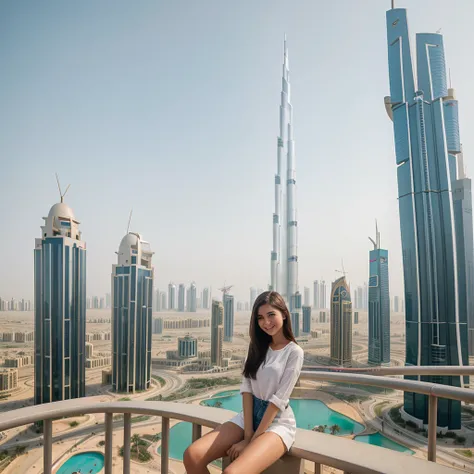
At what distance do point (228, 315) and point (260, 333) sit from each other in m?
21.3

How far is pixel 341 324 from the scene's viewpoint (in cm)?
1571

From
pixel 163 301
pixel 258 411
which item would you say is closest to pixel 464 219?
pixel 258 411

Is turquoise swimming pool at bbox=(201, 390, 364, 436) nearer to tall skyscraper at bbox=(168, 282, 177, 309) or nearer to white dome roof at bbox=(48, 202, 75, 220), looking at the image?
white dome roof at bbox=(48, 202, 75, 220)

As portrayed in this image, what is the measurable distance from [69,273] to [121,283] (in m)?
2.74

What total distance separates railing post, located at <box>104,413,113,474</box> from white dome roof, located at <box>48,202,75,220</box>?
11.1 m

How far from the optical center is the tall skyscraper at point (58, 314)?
380 inches

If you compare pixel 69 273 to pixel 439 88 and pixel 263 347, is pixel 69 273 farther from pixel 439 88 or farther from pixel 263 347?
pixel 439 88

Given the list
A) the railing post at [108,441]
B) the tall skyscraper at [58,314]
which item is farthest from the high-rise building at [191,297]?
the railing post at [108,441]

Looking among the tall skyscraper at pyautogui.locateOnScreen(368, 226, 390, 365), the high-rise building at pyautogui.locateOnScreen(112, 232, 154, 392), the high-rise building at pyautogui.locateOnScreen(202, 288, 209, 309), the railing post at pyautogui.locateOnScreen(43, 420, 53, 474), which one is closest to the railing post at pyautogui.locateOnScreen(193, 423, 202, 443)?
the railing post at pyautogui.locateOnScreen(43, 420, 53, 474)

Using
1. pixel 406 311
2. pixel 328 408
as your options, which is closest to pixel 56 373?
pixel 328 408

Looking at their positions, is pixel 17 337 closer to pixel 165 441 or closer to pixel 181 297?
pixel 181 297

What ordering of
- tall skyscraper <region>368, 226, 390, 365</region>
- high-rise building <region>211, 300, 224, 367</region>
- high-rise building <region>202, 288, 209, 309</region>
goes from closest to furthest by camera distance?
tall skyscraper <region>368, 226, 390, 365</region> < high-rise building <region>211, 300, 224, 367</region> < high-rise building <region>202, 288, 209, 309</region>

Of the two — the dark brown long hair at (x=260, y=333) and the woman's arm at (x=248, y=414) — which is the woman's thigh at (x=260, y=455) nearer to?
the woman's arm at (x=248, y=414)

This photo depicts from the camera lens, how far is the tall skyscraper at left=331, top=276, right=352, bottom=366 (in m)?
15.5
